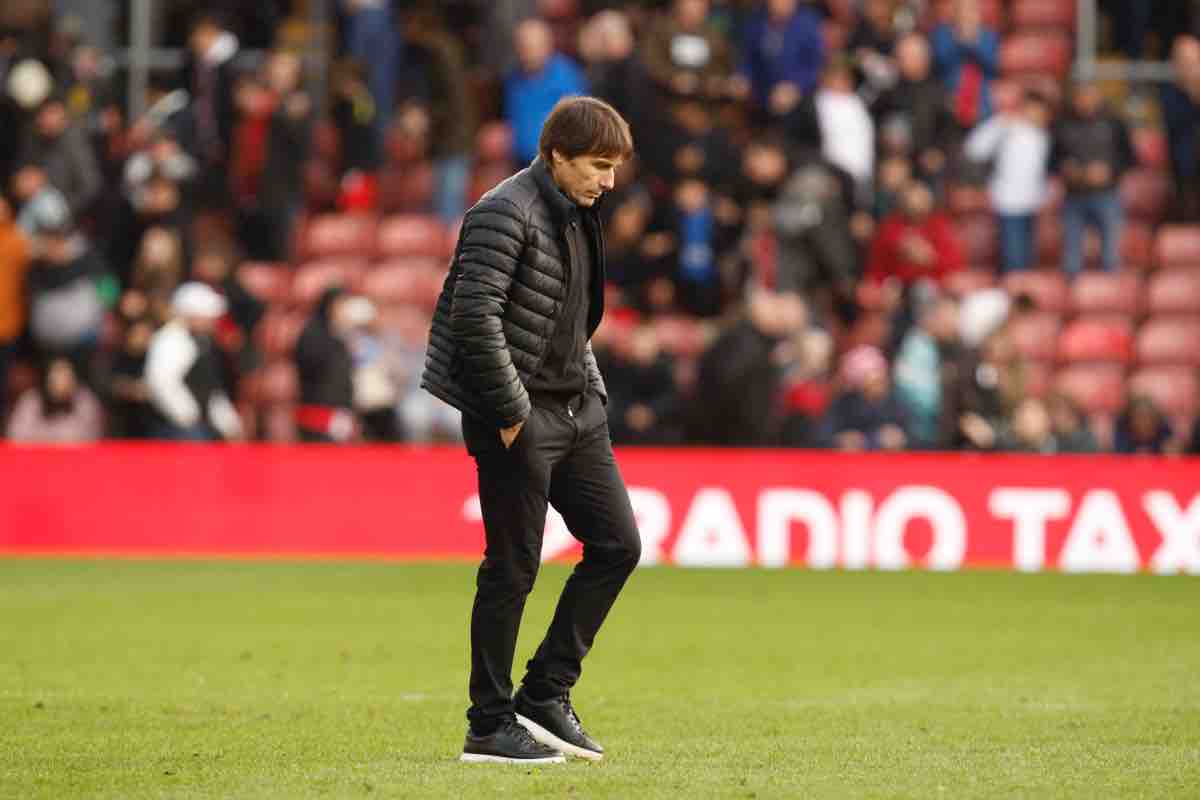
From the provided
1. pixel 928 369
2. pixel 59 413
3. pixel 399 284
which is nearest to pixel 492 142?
pixel 399 284

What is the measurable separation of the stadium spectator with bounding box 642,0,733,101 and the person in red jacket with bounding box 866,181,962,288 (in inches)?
74.2

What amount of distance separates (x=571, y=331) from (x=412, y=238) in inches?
581

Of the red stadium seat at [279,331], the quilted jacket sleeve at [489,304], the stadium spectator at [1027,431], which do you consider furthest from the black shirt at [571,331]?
the red stadium seat at [279,331]

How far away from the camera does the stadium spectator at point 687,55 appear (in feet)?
66.9

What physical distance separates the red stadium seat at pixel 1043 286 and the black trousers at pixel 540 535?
44.1 feet

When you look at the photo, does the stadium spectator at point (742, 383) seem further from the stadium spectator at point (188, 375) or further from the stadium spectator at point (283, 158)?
the stadium spectator at point (283, 158)

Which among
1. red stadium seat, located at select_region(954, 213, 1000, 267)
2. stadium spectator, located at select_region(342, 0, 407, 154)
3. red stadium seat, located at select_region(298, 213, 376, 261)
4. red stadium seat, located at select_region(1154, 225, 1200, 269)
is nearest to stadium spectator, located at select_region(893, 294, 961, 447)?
red stadium seat, located at select_region(954, 213, 1000, 267)

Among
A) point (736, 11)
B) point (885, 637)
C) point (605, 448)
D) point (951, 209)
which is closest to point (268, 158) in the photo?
point (736, 11)

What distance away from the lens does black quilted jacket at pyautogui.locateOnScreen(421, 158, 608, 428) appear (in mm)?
7575

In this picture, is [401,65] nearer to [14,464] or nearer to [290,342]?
[290,342]

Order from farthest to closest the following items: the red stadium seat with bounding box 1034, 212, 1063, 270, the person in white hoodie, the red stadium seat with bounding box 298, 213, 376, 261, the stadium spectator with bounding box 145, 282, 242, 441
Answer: the red stadium seat with bounding box 298, 213, 376, 261 < the red stadium seat with bounding box 1034, 212, 1063, 270 < the person in white hoodie < the stadium spectator with bounding box 145, 282, 242, 441

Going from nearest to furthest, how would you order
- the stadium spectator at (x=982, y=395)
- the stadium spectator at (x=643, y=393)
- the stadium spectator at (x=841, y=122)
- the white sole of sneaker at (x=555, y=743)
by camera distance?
the white sole of sneaker at (x=555, y=743)
the stadium spectator at (x=982, y=395)
the stadium spectator at (x=643, y=393)
the stadium spectator at (x=841, y=122)

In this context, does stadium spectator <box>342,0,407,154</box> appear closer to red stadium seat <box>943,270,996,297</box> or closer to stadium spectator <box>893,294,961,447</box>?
red stadium seat <box>943,270,996,297</box>

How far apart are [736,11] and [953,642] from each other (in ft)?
35.2
